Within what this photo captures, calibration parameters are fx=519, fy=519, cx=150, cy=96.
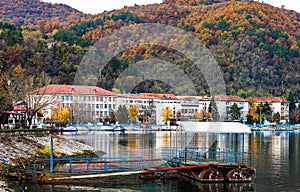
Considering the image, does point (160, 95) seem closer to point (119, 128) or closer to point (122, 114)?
point (122, 114)

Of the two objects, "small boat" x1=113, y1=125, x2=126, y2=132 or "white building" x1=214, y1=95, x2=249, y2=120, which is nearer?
"small boat" x1=113, y1=125, x2=126, y2=132

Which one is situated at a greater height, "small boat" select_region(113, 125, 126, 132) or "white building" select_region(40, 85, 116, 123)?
"white building" select_region(40, 85, 116, 123)

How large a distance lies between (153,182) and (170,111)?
10295 cm

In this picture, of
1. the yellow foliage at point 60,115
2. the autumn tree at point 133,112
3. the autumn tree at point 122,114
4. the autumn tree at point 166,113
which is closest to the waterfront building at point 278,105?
the autumn tree at point 166,113

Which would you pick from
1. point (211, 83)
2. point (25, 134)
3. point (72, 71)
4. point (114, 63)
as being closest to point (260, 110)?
point (211, 83)

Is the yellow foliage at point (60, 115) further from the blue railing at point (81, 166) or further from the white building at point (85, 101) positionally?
the blue railing at point (81, 166)

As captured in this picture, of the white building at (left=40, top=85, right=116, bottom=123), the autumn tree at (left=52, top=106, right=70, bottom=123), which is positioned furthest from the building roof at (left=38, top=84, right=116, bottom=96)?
the autumn tree at (left=52, top=106, right=70, bottom=123)

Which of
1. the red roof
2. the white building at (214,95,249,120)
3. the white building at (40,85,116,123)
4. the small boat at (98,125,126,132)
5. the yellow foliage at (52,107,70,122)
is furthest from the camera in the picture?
the white building at (214,95,249,120)

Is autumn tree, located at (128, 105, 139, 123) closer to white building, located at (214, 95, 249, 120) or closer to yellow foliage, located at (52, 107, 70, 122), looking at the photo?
yellow foliage, located at (52, 107, 70, 122)

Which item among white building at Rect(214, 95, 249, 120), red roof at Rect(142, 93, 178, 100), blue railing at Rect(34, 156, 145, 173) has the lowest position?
blue railing at Rect(34, 156, 145, 173)

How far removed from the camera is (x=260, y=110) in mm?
169625

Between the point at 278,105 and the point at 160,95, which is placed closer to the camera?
the point at 160,95

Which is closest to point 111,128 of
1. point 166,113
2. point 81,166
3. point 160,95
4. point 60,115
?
point 60,115

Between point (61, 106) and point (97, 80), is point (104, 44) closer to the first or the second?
point (97, 80)
